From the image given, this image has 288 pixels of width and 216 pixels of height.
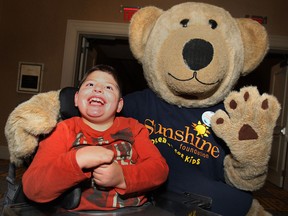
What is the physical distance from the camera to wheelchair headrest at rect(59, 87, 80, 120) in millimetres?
955

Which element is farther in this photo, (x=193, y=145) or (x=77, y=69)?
(x=77, y=69)

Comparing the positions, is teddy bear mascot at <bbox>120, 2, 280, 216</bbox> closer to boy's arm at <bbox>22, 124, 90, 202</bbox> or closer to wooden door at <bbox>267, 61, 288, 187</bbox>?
boy's arm at <bbox>22, 124, 90, 202</bbox>

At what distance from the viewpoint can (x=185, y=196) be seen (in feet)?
3.04

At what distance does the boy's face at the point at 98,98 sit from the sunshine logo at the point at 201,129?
0.92 ft

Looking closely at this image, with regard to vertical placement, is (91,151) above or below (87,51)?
below

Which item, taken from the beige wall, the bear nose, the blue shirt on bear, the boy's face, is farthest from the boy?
the beige wall

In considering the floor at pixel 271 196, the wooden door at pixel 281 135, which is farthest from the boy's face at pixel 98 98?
the wooden door at pixel 281 135

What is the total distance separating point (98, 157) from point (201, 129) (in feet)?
1.46

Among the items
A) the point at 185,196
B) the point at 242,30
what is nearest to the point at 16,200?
the point at 185,196

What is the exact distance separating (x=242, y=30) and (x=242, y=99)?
1.11 ft

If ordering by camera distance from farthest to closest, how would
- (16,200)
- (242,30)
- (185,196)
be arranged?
1. (242,30)
2. (185,196)
3. (16,200)

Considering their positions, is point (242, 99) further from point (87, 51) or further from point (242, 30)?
point (87, 51)

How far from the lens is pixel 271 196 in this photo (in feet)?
9.05

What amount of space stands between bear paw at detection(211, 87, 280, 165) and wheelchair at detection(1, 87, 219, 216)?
19cm
